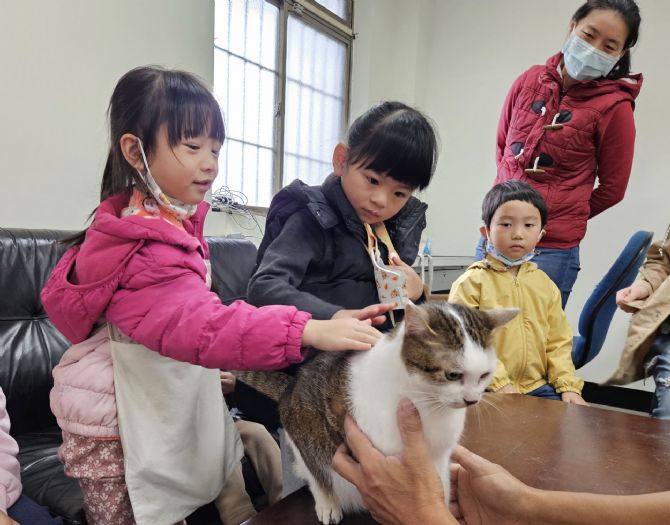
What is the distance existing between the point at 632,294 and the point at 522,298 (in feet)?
1.45

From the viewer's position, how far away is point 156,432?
76 centimetres

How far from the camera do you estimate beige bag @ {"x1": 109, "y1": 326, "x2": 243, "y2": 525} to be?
74 cm

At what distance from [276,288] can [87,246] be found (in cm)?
33

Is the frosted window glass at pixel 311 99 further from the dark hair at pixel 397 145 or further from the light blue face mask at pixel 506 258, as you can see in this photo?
the dark hair at pixel 397 145

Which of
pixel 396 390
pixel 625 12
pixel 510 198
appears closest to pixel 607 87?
pixel 625 12

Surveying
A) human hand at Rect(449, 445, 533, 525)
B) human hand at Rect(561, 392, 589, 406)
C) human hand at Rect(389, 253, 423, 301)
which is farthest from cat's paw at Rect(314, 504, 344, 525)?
human hand at Rect(561, 392, 589, 406)

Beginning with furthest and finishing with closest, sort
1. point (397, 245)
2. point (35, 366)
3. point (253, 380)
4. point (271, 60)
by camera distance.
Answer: point (271, 60)
point (35, 366)
point (397, 245)
point (253, 380)

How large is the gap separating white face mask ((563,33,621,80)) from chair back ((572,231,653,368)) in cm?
69

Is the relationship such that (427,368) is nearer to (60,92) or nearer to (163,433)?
(163,433)

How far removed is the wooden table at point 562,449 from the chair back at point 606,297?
0.75 meters

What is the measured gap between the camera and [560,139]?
6.10ft

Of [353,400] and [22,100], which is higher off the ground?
[22,100]

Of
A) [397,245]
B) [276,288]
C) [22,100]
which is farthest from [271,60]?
[276,288]

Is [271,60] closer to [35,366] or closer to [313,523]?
[35,366]
